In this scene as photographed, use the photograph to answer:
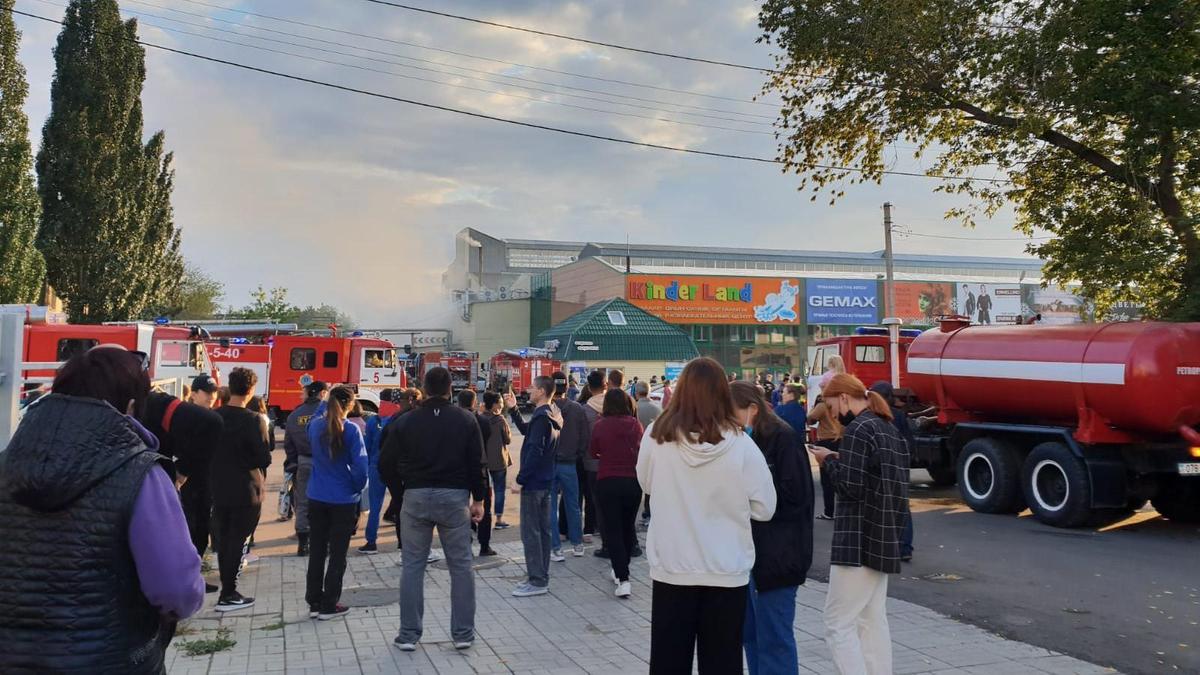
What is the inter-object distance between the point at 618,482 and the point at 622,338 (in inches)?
1666

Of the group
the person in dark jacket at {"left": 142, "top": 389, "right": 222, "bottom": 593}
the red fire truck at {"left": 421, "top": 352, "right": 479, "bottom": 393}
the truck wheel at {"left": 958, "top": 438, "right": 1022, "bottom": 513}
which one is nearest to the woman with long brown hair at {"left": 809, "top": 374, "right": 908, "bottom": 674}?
the person in dark jacket at {"left": 142, "top": 389, "right": 222, "bottom": 593}

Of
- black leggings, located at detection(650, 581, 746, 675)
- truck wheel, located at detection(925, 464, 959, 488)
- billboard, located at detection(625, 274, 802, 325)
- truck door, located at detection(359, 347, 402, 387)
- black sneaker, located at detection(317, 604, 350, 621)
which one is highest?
billboard, located at detection(625, 274, 802, 325)

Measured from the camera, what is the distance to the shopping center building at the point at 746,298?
5884 centimetres

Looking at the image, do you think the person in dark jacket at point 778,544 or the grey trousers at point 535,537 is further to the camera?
the grey trousers at point 535,537

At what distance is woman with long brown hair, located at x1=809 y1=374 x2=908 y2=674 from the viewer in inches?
176

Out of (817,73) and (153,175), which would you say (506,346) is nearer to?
(153,175)

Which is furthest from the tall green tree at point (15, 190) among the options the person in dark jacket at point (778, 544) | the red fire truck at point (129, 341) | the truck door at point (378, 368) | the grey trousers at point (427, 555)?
the person in dark jacket at point (778, 544)

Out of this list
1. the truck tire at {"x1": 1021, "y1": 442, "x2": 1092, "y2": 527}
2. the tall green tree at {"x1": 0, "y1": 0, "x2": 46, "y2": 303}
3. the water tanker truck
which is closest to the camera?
the water tanker truck

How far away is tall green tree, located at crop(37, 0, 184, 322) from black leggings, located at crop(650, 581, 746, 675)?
111 ft

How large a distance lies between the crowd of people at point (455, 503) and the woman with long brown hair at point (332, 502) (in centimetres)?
2

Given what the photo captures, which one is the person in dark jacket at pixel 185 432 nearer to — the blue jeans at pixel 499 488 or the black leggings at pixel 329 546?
the black leggings at pixel 329 546

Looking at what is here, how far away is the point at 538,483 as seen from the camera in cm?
777

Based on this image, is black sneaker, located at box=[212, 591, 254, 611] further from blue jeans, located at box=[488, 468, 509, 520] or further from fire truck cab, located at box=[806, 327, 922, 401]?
fire truck cab, located at box=[806, 327, 922, 401]

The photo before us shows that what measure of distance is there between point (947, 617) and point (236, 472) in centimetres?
600
